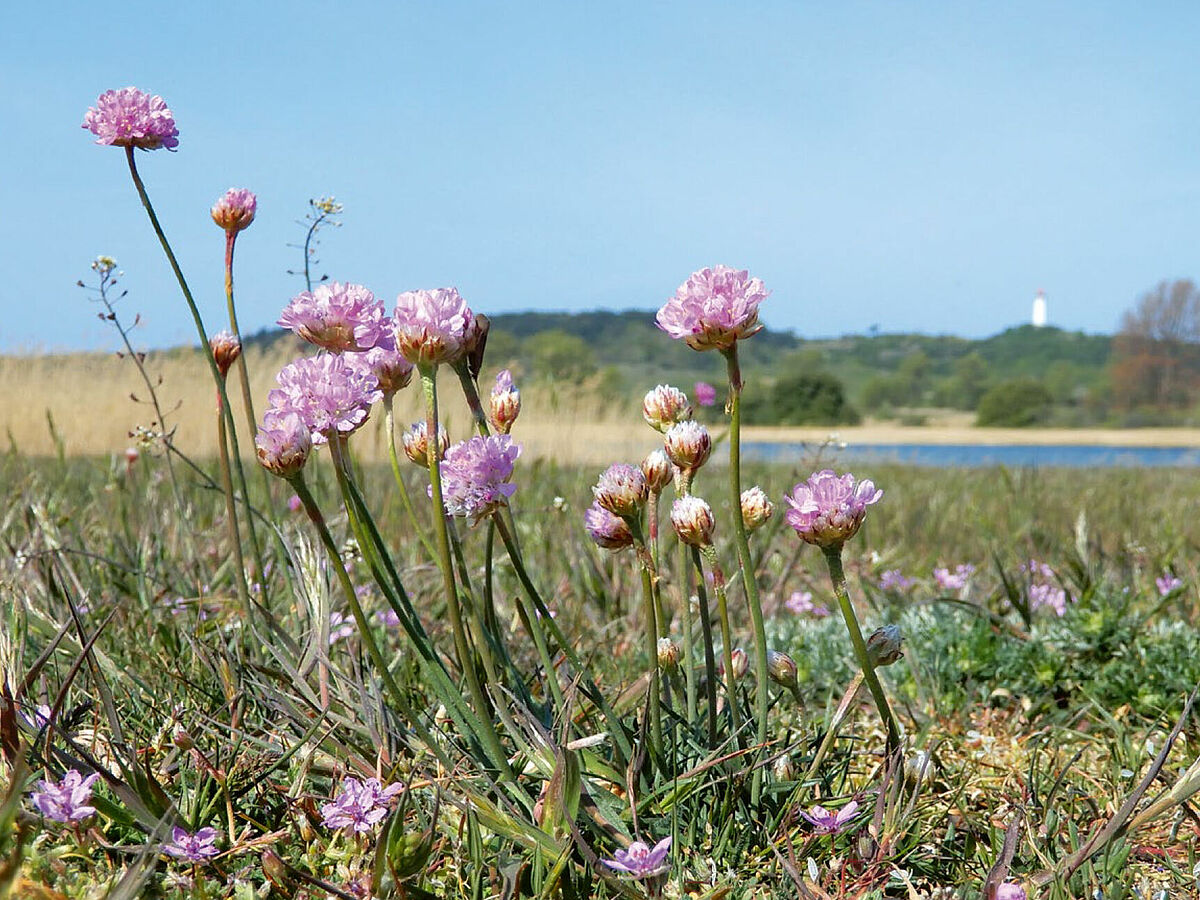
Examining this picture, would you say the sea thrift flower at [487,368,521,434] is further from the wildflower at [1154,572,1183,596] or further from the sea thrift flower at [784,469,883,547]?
the wildflower at [1154,572,1183,596]

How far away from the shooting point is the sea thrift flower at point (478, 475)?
1173 millimetres

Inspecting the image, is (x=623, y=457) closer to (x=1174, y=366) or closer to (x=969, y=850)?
(x=969, y=850)

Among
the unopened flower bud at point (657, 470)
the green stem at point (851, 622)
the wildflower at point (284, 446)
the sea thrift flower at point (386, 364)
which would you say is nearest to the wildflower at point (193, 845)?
the wildflower at point (284, 446)

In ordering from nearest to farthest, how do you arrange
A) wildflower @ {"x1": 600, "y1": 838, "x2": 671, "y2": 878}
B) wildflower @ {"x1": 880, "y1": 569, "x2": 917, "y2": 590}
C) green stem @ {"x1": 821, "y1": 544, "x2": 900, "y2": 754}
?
wildflower @ {"x1": 600, "y1": 838, "x2": 671, "y2": 878}, green stem @ {"x1": 821, "y1": 544, "x2": 900, "y2": 754}, wildflower @ {"x1": 880, "y1": 569, "x2": 917, "y2": 590}

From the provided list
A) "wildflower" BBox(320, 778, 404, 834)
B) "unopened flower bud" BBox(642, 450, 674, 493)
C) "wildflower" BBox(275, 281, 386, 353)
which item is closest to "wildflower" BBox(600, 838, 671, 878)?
"wildflower" BBox(320, 778, 404, 834)

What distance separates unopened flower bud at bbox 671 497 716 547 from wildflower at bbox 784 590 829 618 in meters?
1.87

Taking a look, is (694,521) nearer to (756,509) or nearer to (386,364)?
(756,509)

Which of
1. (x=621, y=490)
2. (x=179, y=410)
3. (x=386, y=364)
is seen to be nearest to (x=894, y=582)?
(x=621, y=490)

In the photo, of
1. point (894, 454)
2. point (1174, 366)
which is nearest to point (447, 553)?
point (894, 454)

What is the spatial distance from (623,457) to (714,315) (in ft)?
27.2

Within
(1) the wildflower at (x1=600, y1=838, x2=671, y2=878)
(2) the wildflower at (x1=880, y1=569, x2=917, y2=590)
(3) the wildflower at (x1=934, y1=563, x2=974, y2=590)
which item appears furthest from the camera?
(3) the wildflower at (x1=934, y1=563, x2=974, y2=590)

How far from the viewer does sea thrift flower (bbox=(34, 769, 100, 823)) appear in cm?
112

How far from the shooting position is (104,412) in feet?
36.0

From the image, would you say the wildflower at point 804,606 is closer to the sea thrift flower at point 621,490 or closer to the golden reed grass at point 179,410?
the sea thrift flower at point 621,490
